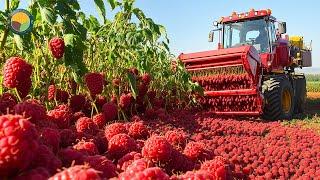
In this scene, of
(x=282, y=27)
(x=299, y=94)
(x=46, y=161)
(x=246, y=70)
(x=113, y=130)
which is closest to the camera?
(x=46, y=161)

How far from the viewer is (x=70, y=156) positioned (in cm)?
141

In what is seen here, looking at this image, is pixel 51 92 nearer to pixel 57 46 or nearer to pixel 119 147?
pixel 57 46

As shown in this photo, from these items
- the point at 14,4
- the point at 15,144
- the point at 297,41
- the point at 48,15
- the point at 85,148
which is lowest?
the point at 85,148

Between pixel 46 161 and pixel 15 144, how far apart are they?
0.19 meters

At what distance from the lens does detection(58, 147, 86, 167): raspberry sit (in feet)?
4.54

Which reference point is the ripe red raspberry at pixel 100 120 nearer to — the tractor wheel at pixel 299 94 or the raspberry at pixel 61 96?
the raspberry at pixel 61 96

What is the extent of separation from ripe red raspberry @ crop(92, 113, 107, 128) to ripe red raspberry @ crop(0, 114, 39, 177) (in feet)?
5.78

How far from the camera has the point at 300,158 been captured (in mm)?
3732

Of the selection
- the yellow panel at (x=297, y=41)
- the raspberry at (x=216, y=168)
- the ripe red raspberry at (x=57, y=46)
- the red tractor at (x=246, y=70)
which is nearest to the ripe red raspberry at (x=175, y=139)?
the raspberry at (x=216, y=168)

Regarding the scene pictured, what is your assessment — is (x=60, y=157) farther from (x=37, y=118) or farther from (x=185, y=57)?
(x=185, y=57)

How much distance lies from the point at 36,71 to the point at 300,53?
9.67 m

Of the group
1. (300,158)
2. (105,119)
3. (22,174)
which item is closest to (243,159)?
(300,158)

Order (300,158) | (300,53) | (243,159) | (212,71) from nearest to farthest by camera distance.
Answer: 1. (243,159)
2. (300,158)
3. (212,71)
4. (300,53)

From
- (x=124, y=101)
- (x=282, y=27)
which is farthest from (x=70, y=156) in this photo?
(x=282, y=27)
